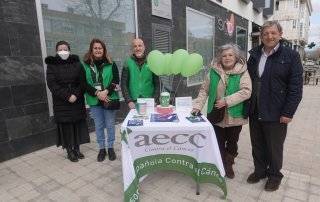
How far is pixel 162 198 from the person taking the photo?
9.38ft

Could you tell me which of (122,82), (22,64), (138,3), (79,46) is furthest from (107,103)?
(138,3)

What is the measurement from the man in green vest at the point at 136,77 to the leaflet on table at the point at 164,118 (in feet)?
1.97

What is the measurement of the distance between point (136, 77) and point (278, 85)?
170 cm

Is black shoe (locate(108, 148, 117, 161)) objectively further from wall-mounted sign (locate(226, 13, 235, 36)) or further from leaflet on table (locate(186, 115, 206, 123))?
wall-mounted sign (locate(226, 13, 235, 36))

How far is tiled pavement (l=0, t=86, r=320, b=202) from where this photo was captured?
9.51 ft

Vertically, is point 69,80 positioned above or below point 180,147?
above

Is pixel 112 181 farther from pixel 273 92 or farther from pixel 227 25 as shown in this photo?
pixel 227 25

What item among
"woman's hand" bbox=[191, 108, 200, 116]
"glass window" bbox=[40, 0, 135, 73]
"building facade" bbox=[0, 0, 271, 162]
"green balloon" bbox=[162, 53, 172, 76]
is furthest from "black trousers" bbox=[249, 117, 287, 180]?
"glass window" bbox=[40, 0, 135, 73]

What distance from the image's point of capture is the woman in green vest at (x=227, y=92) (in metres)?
2.83

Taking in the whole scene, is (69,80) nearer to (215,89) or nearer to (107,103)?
(107,103)

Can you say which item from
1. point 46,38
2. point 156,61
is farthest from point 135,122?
point 46,38

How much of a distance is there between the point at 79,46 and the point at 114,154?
219cm

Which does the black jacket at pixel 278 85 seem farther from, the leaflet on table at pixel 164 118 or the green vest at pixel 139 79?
the green vest at pixel 139 79

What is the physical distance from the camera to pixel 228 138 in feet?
10.4
